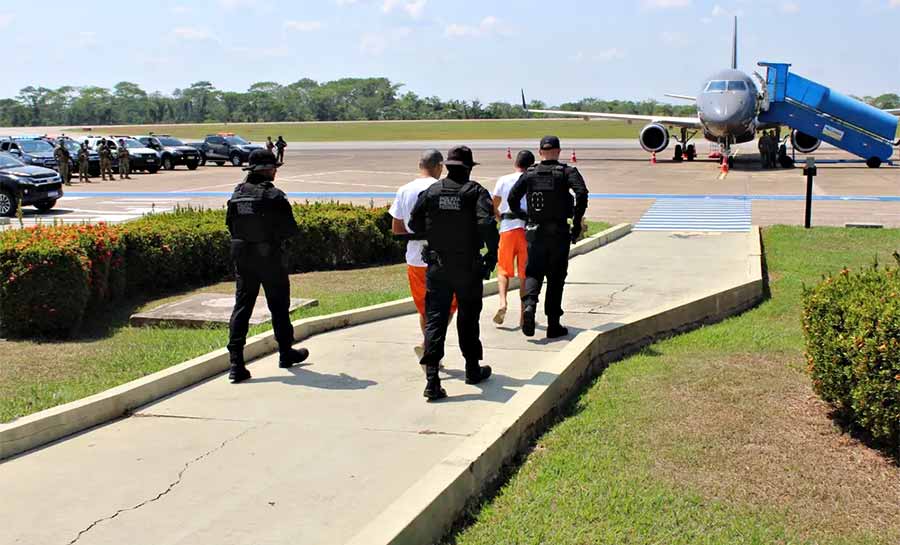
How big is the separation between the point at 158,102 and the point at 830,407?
195 m

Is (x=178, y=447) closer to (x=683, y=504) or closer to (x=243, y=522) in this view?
(x=243, y=522)

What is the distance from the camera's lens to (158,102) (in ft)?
619

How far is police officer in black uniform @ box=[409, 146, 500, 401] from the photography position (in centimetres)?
671

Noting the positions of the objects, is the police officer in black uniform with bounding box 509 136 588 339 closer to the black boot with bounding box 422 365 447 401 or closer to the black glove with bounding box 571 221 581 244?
the black glove with bounding box 571 221 581 244

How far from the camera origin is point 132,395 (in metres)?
6.73

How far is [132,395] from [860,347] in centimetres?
489

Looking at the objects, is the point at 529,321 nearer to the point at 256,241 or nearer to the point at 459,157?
the point at 459,157

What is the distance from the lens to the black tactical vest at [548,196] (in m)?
8.36

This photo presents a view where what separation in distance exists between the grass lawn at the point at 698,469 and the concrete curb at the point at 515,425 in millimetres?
124

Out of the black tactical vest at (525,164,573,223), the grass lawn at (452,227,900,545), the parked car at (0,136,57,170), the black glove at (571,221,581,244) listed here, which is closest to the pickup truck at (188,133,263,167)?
the parked car at (0,136,57,170)

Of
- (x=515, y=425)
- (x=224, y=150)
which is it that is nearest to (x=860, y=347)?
(x=515, y=425)

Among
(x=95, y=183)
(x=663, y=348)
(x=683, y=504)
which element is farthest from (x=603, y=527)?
(x=95, y=183)

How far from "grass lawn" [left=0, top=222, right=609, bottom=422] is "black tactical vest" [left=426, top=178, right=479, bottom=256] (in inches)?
108

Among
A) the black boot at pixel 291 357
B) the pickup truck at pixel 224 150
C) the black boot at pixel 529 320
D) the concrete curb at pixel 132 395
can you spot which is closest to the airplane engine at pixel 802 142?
the pickup truck at pixel 224 150
